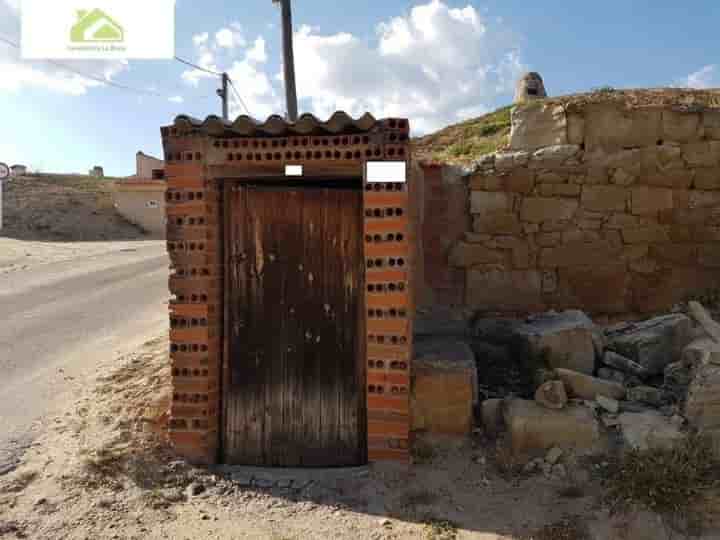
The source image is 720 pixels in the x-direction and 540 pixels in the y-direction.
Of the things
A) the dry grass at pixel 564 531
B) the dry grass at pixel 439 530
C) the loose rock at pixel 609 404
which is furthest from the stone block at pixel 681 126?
the dry grass at pixel 439 530

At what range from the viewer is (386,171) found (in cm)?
395

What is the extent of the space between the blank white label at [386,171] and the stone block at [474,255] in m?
2.22

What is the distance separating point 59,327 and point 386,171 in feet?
21.7

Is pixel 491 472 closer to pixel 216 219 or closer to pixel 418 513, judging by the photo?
pixel 418 513

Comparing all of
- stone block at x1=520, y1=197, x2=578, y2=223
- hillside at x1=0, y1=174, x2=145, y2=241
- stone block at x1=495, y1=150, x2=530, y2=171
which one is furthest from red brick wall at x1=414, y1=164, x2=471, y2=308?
hillside at x1=0, y1=174, x2=145, y2=241

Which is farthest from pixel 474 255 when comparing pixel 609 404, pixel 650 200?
pixel 609 404

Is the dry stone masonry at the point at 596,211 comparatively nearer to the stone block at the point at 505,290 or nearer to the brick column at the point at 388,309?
the stone block at the point at 505,290

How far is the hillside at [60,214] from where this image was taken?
24.6 m

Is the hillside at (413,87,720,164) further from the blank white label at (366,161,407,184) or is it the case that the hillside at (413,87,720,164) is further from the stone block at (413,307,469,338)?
the blank white label at (366,161,407,184)

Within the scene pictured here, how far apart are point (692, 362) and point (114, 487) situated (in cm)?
454

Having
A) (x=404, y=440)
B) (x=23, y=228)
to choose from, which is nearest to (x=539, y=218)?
(x=404, y=440)

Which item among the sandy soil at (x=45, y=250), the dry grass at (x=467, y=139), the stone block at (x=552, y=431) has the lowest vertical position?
the stone block at (x=552, y=431)

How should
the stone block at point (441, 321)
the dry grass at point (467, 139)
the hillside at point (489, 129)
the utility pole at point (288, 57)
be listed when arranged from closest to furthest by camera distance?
1. the stone block at point (441, 321)
2. the hillside at point (489, 129)
3. the dry grass at point (467, 139)
4. the utility pole at point (288, 57)

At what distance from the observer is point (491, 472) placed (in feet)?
13.1
